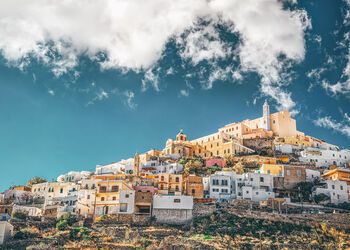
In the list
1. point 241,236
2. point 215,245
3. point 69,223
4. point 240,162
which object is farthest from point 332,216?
point 69,223

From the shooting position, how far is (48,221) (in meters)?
54.2

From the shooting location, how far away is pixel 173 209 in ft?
175

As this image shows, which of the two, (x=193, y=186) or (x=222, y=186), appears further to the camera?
(x=222, y=186)

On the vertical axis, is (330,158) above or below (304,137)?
below

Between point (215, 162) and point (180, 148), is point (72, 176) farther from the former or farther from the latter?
point (215, 162)

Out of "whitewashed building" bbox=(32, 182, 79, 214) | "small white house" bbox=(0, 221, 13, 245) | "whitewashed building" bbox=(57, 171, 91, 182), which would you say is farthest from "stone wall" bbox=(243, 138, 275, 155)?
"small white house" bbox=(0, 221, 13, 245)

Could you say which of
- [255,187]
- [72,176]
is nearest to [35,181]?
[72,176]

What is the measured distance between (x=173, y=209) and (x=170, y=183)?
28.8ft

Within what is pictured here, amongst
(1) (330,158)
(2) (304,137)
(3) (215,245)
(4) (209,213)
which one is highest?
(2) (304,137)

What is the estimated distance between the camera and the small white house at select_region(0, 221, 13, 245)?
49.0m

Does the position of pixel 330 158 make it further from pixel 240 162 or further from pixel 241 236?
pixel 241 236

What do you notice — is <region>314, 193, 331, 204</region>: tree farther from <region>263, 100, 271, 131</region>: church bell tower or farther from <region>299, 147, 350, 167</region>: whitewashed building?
<region>263, 100, 271, 131</region>: church bell tower

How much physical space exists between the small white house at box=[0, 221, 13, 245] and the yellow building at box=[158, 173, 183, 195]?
18.7 m

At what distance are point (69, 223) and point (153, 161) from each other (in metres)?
24.8
